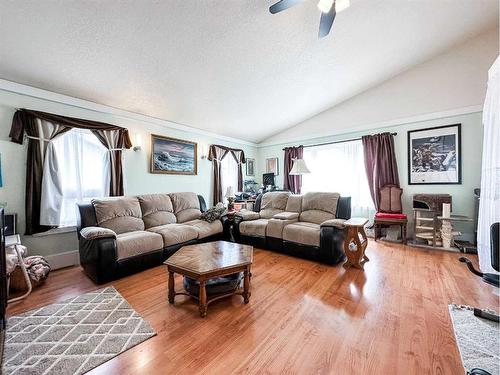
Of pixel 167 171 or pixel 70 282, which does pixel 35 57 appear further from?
pixel 70 282

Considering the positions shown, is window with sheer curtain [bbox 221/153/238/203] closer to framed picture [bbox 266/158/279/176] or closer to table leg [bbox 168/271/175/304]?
framed picture [bbox 266/158/279/176]

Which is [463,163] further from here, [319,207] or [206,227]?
[206,227]

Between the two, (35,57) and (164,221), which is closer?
(35,57)

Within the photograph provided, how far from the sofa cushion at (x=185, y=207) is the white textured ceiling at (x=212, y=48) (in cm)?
148

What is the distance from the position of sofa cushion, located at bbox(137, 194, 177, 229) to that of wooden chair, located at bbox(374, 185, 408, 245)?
3.70 metres

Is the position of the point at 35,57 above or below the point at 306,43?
below

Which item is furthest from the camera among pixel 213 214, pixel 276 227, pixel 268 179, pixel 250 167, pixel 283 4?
pixel 250 167

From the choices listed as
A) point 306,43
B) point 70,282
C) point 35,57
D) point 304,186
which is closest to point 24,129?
point 35,57

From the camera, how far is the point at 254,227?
11.8 feet

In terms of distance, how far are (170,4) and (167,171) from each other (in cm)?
266

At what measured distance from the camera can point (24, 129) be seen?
8.55 feet

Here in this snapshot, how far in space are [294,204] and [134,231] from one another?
2.56 metres

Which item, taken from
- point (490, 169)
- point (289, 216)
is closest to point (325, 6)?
point (490, 169)

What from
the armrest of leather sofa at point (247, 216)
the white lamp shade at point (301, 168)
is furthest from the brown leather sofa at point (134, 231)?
the white lamp shade at point (301, 168)
